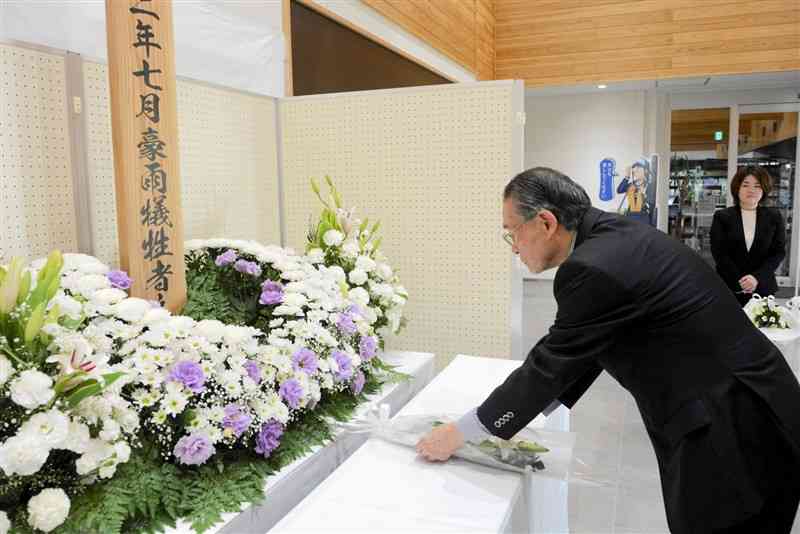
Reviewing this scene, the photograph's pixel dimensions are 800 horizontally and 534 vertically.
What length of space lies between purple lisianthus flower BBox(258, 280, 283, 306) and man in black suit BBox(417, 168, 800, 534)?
751 mm

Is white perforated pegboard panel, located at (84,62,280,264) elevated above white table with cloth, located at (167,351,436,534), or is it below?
above

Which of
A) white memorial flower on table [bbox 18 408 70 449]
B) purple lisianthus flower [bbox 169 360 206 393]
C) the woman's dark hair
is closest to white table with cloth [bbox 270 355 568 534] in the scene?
purple lisianthus flower [bbox 169 360 206 393]

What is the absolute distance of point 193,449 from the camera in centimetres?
145

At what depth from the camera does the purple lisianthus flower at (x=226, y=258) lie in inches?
85.0

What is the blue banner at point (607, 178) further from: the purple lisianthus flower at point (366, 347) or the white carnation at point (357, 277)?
the purple lisianthus flower at point (366, 347)

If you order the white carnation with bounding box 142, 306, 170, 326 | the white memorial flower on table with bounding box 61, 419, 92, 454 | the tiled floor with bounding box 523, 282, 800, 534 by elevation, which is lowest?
the tiled floor with bounding box 523, 282, 800, 534

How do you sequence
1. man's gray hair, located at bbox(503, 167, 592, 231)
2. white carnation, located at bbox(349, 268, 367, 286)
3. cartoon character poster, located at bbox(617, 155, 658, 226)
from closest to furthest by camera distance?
man's gray hair, located at bbox(503, 167, 592, 231) → white carnation, located at bbox(349, 268, 367, 286) → cartoon character poster, located at bbox(617, 155, 658, 226)

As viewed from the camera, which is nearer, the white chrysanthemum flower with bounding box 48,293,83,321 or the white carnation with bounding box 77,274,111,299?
the white chrysanthemum flower with bounding box 48,293,83,321

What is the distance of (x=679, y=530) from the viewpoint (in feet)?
5.20

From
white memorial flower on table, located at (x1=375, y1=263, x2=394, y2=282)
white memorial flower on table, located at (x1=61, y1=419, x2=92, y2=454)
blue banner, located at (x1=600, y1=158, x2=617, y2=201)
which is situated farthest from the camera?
blue banner, located at (x1=600, y1=158, x2=617, y2=201)

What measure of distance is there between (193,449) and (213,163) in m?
1.56

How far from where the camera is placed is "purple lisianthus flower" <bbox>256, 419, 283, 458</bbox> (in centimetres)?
160

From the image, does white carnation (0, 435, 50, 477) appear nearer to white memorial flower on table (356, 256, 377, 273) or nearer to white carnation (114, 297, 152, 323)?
white carnation (114, 297, 152, 323)

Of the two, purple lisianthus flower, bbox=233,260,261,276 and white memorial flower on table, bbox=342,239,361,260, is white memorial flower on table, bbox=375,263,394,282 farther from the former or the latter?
purple lisianthus flower, bbox=233,260,261,276
